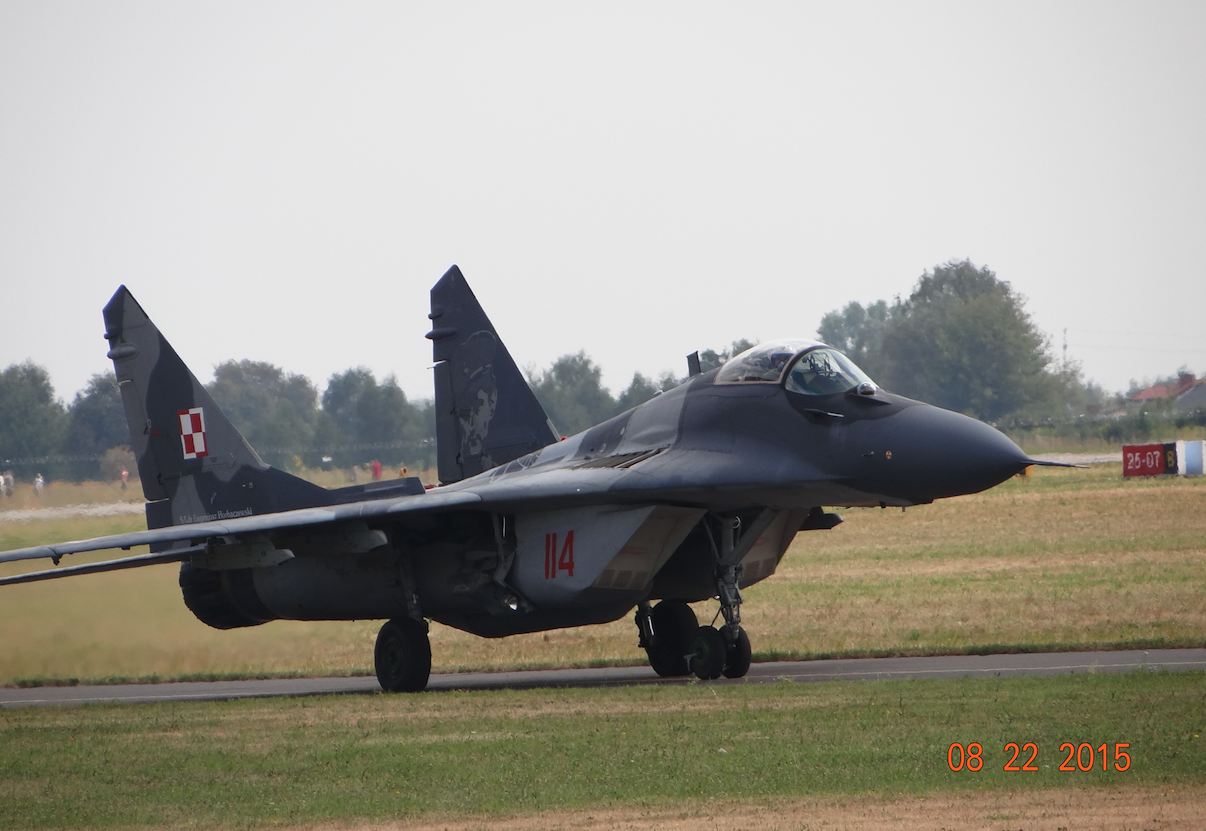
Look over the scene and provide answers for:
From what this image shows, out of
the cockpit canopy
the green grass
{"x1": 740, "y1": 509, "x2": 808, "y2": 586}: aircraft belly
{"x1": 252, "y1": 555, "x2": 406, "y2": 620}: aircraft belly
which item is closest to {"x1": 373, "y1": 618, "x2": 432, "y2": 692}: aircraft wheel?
{"x1": 252, "y1": 555, "x2": 406, "y2": 620}: aircraft belly

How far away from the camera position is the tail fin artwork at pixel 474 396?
19.0 m

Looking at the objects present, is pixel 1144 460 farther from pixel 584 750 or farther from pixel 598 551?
pixel 584 750

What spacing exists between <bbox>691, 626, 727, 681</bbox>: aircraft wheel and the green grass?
1.60 feet

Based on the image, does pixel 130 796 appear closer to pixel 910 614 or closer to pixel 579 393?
pixel 910 614

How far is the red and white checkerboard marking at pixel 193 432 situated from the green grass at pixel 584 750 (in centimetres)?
508

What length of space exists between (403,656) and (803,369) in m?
5.49

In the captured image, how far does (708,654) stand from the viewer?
543 inches

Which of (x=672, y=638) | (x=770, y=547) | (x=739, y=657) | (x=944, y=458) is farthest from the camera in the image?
(x=672, y=638)

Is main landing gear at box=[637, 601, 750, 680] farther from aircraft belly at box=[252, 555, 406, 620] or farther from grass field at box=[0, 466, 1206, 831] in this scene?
aircraft belly at box=[252, 555, 406, 620]

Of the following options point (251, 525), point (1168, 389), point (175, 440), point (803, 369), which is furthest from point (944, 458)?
point (1168, 389)

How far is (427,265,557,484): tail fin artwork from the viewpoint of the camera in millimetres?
18969

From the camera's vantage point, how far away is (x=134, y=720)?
43.5 feet

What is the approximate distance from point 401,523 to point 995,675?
6.49 m
